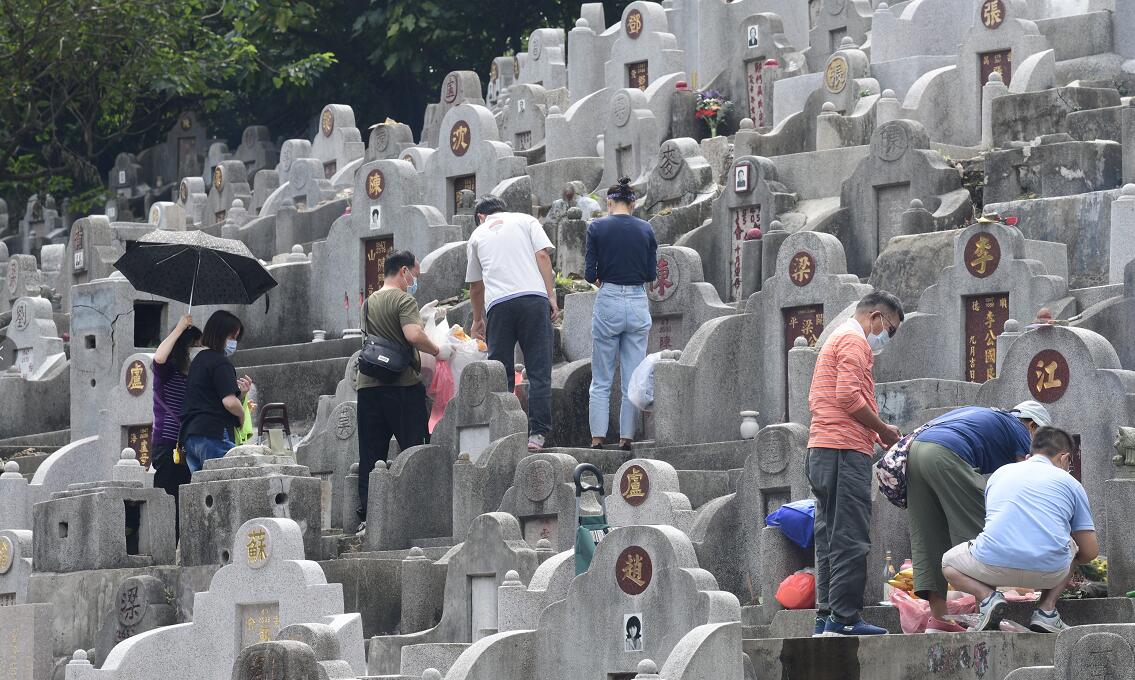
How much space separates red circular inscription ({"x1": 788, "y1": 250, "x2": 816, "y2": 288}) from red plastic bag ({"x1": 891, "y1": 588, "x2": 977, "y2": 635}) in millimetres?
5482

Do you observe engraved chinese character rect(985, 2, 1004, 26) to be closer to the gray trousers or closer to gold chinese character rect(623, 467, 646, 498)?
gold chinese character rect(623, 467, 646, 498)

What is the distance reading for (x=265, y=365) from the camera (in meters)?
20.6

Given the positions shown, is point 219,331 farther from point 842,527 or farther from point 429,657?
point 842,527

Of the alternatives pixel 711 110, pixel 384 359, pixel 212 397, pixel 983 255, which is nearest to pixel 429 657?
pixel 384 359

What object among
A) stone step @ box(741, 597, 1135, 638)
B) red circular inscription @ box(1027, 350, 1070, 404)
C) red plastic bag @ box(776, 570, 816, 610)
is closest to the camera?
stone step @ box(741, 597, 1135, 638)

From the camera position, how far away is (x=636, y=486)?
542 inches

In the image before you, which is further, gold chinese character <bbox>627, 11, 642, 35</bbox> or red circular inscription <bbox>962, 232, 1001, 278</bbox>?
gold chinese character <bbox>627, 11, 642, 35</bbox>

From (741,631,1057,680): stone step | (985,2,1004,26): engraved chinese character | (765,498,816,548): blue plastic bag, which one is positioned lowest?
(741,631,1057,680): stone step

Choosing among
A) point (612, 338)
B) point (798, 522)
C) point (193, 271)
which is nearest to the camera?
point (798, 522)

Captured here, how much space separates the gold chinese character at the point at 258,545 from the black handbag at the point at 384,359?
1764 mm

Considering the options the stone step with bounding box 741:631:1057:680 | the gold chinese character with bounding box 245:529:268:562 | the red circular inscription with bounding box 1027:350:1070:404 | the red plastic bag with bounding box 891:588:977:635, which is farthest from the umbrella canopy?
the stone step with bounding box 741:631:1057:680

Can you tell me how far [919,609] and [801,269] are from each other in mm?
5703

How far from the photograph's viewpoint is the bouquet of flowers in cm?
2625

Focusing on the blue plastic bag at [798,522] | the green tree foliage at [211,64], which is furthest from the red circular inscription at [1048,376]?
the green tree foliage at [211,64]
